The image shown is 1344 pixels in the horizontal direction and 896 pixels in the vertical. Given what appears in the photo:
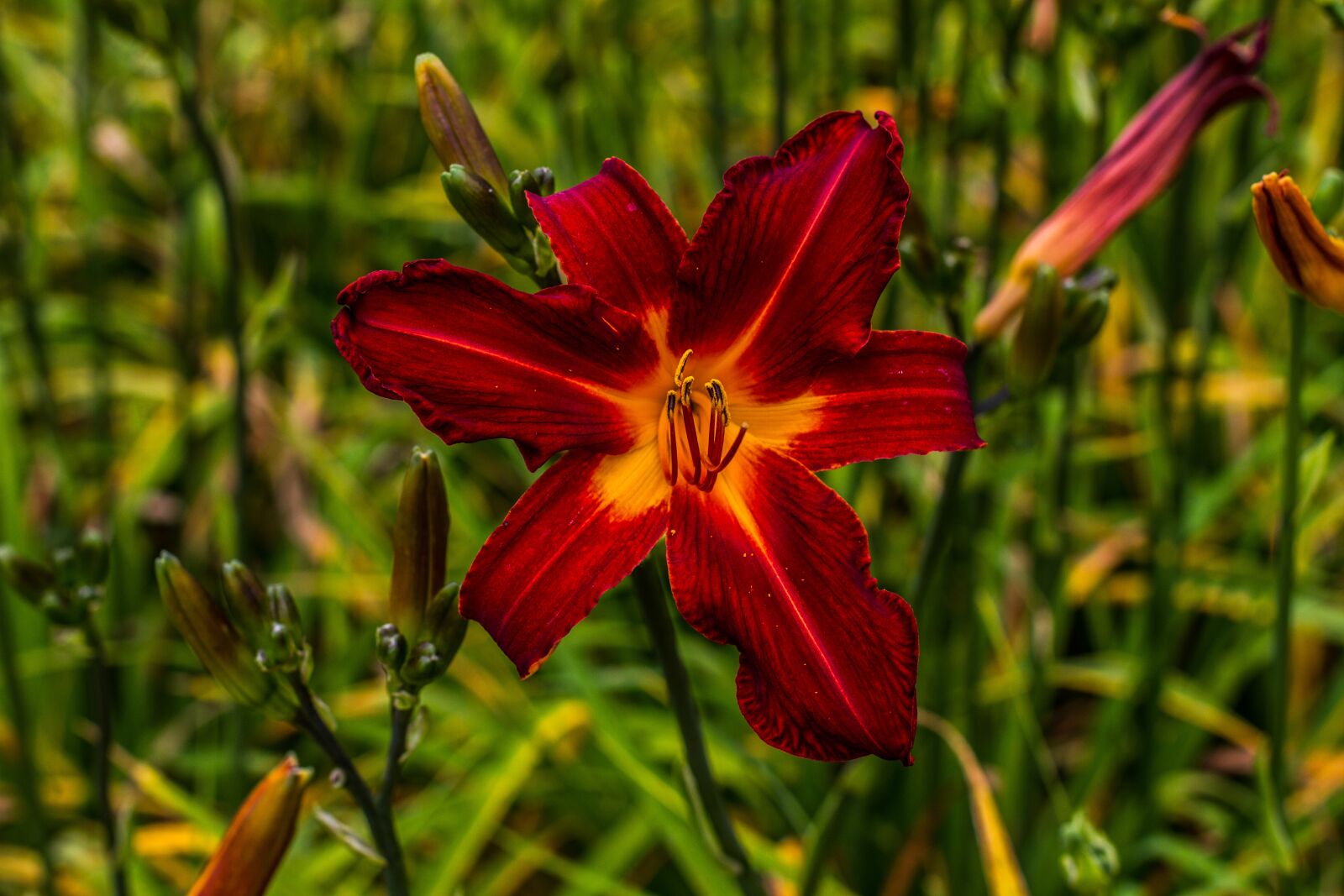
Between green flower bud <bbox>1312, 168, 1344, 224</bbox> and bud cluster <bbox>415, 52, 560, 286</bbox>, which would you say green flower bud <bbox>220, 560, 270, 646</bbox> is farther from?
green flower bud <bbox>1312, 168, 1344, 224</bbox>

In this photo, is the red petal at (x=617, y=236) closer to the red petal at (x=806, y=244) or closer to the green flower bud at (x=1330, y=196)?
the red petal at (x=806, y=244)

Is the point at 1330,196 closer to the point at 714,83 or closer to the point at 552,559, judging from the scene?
the point at 552,559

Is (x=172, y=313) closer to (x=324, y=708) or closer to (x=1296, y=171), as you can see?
(x=324, y=708)

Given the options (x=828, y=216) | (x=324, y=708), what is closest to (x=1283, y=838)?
(x=828, y=216)

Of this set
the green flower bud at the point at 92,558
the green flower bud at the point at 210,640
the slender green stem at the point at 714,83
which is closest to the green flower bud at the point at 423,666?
the green flower bud at the point at 210,640

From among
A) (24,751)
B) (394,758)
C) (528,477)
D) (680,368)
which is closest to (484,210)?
(680,368)
